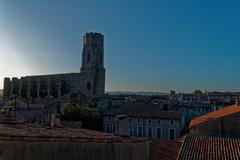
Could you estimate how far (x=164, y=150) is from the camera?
53.5ft

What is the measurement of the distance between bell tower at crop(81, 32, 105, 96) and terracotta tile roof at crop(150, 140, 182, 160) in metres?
86.4

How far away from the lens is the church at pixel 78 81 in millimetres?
98688

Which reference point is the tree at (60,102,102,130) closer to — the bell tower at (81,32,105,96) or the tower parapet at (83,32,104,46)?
the bell tower at (81,32,105,96)

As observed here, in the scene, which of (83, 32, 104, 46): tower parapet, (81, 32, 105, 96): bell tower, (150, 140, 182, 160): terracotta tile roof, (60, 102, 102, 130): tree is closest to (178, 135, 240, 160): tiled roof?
(150, 140, 182, 160): terracotta tile roof

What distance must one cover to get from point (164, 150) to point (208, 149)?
2.06m

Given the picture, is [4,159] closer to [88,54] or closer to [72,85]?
[72,85]

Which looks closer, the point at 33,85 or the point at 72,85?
the point at 72,85

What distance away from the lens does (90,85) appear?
335 feet

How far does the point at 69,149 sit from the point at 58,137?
46 centimetres

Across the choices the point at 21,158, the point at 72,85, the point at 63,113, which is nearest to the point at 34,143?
the point at 21,158

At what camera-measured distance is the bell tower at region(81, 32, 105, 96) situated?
10500cm

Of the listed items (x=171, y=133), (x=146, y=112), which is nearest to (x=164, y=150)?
(x=171, y=133)

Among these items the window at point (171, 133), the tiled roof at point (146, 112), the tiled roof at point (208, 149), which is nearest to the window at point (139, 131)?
the tiled roof at point (146, 112)

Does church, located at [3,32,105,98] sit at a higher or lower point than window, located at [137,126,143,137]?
higher
